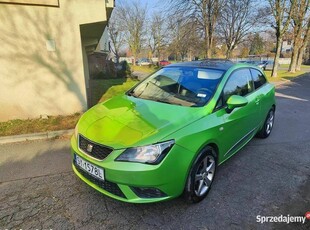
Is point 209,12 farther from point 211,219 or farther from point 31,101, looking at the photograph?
point 211,219

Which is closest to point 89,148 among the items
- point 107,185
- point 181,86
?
point 107,185

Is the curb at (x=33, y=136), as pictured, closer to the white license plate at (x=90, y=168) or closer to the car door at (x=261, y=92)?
the white license plate at (x=90, y=168)

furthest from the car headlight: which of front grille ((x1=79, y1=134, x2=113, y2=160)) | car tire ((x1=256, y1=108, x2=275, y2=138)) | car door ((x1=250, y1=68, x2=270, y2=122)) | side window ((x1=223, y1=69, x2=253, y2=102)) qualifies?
car tire ((x1=256, y1=108, x2=275, y2=138))

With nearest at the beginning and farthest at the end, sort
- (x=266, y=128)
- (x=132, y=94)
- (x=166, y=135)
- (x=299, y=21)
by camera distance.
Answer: (x=166, y=135)
(x=132, y=94)
(x=266, y=128)
(x=299, y=21)

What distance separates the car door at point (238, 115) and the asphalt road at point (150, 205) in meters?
0.48

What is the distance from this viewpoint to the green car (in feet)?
7.25

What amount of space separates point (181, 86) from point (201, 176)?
51.9 inches

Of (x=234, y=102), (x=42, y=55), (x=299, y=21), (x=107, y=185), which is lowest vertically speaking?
(x=107, y=185)

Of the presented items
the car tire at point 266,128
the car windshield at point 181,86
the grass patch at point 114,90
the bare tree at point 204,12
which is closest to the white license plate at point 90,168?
the car windshield at point 181,86

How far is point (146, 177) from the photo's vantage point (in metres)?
2.17

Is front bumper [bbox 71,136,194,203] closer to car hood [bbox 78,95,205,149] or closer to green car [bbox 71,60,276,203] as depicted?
green car [bbox 71,60,276,203]

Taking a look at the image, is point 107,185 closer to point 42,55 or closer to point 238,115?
point 238,115

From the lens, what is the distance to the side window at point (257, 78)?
421 cm

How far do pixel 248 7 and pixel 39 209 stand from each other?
77.9ft
